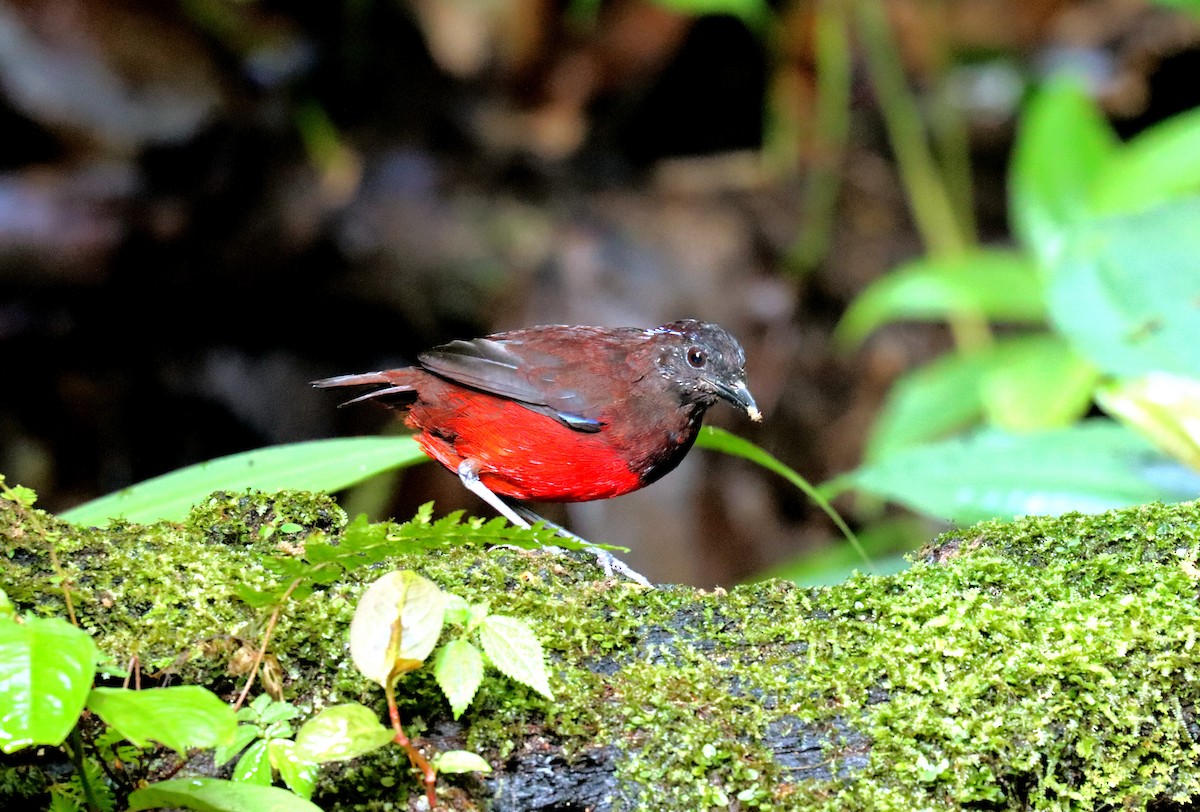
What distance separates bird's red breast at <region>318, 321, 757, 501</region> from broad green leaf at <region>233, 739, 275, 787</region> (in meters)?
1.29

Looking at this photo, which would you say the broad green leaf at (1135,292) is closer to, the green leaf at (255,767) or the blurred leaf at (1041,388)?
the blurred leaf at (1041,388)

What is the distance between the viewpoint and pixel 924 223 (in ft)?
23.7

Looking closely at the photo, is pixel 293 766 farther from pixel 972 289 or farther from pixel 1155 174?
pixel 1155 174

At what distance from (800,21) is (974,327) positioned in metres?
2.41

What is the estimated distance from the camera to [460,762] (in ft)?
5.21

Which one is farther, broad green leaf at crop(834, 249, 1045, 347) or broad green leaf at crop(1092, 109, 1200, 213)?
broad green leaf at crop(834, 249, 1045, 347)

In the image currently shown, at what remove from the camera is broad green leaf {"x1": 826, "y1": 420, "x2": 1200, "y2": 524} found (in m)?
3.00

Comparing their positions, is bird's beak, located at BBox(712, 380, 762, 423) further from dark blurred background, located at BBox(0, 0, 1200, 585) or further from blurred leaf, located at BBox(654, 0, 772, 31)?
blurred leaf, located at BBox(654, 0, 772, 31)

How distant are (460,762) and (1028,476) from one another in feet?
6.72

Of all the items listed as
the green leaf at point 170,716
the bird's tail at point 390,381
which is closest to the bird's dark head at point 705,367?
the bird's tail at point 390,381

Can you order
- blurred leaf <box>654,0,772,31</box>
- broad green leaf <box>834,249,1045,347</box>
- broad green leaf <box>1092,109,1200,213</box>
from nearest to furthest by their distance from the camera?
broad green leaf <box>1092,109,1200,213</box> → broad green leaf <box>834,249,1045,347</box> → blurred leaf <box>654,0,772,31</box>

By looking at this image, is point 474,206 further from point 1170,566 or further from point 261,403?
point 1170,566

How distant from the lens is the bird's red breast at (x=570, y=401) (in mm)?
2797

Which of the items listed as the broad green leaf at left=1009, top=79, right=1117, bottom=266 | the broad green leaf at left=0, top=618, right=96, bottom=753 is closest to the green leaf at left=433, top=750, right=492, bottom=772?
the broad green leaf at left=0, top=618, right=96, bottom=753
